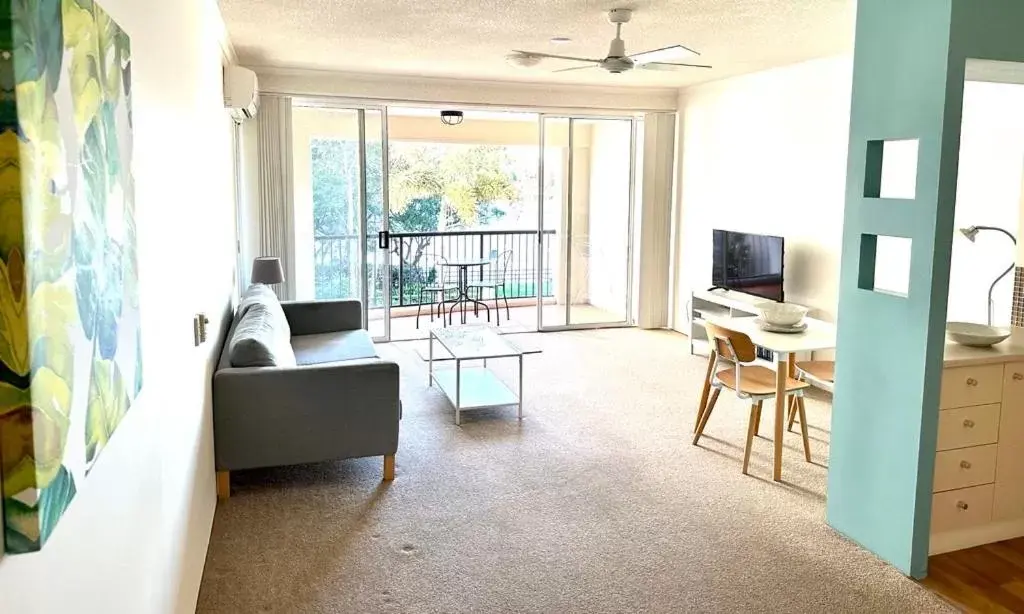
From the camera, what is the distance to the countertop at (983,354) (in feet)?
9.91

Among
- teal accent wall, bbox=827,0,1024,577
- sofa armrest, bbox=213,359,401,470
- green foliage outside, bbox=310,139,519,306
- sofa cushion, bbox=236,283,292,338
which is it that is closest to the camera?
teal accent wall, bbox=827,0,1024,577

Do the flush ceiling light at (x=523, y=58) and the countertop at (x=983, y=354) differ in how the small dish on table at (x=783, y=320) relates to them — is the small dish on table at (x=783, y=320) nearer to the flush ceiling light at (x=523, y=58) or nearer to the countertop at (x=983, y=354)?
the countertop at (x=983, y=354)

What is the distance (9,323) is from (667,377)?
541 cm

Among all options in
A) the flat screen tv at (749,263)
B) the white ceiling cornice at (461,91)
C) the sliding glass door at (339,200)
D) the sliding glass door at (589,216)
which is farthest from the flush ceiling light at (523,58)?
the sliding glass door at (589,216)

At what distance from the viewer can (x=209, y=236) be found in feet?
12.0

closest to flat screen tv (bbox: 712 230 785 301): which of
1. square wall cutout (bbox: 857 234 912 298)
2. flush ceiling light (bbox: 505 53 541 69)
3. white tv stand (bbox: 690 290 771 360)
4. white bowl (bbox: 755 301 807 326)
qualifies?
white tv stand (bbox: 690 290 771 360)

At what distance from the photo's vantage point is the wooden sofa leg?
141 inches

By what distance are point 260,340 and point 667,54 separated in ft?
8.81

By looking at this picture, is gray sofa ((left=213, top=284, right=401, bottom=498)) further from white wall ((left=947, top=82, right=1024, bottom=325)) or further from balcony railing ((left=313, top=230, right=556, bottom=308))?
balcony railing ((left=313, top=230, right=556, bottom=308))

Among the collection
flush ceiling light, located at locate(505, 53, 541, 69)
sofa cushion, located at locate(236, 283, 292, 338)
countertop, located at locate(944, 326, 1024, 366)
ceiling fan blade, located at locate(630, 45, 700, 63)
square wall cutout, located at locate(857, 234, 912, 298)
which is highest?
flush ceiling light, located at locate(505, 53, 541, 69)

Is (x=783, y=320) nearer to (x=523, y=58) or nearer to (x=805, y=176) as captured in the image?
(x=805, y=176)

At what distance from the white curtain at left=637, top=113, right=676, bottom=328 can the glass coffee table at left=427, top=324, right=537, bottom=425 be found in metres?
2.63

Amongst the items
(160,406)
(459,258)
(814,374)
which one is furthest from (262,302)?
(459,258)

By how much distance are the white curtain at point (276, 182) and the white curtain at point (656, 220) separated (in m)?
3.41
